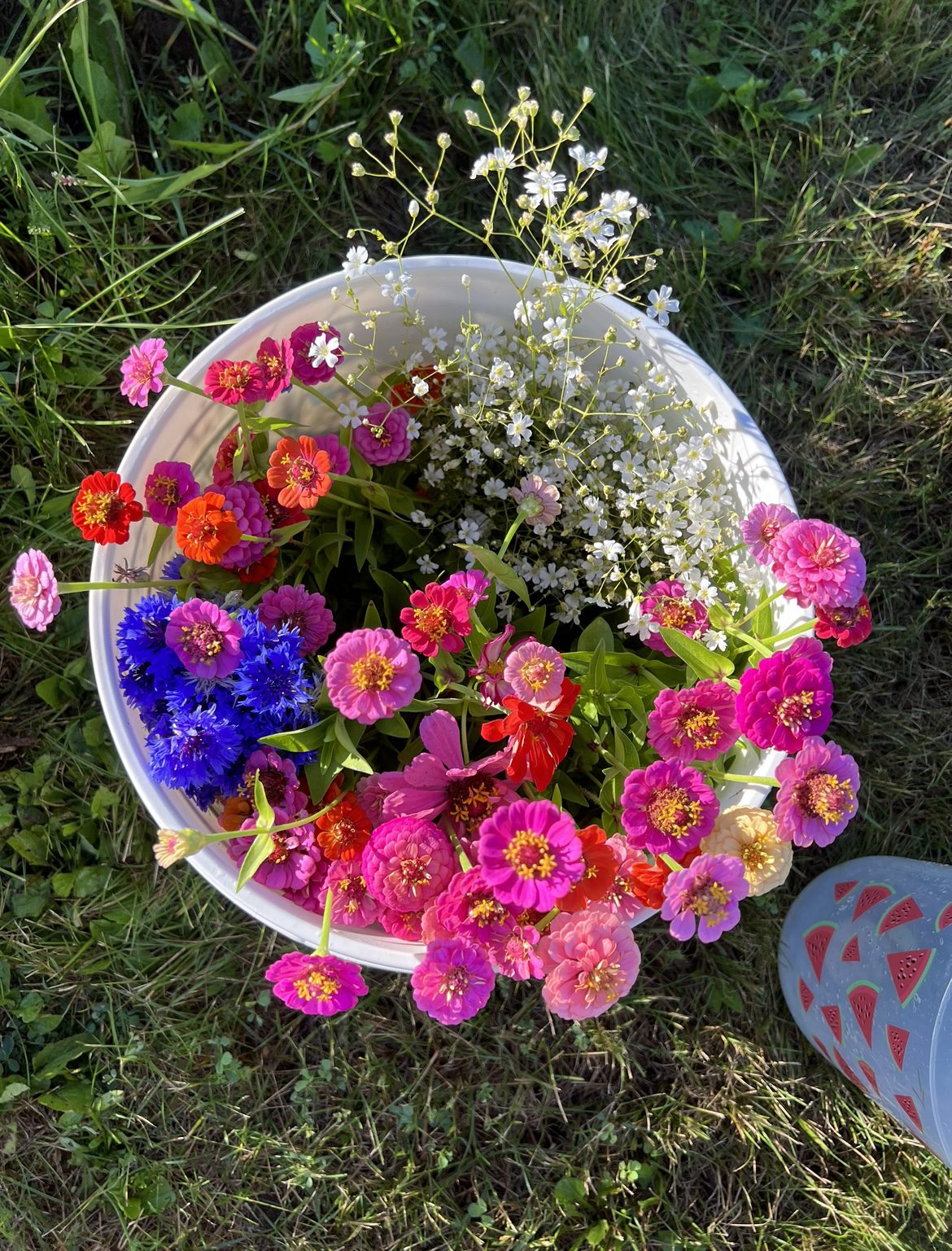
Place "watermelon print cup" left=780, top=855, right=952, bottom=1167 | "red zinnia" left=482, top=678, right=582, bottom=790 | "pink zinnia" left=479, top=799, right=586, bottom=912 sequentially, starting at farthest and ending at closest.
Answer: "watermelon print cup" left=780, top=855, right=952, bottom=1167 → "red zinnia" left=482, top=678, right=582, bottom=790 → "pink zinnia" left=479, top=799, right=586, bottom=912

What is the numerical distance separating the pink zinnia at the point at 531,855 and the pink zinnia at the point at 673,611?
0.30 metres

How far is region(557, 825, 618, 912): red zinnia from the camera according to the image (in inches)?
33.9

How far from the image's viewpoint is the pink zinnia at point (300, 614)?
3.34 feet

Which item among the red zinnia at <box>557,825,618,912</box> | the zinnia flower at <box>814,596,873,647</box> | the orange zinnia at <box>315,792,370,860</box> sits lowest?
the orange zinnia at <box>315,792,370,860</box>

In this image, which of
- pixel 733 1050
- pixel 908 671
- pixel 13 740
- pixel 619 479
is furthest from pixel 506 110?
pixel 733 1050

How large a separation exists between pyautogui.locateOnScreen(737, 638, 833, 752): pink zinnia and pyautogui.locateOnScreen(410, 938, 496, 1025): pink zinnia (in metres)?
0.31

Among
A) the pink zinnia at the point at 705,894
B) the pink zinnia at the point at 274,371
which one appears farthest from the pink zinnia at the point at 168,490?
the pink zinnia at the point at 705,894

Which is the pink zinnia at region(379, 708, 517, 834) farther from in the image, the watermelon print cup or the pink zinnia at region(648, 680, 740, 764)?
the watermelon print cup

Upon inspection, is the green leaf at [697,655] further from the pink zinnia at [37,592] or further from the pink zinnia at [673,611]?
the pink zinnia at [37,592]

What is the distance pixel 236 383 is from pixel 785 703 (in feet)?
1.96

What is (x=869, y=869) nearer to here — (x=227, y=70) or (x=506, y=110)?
(x=506, y=110)

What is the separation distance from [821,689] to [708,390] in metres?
0.41

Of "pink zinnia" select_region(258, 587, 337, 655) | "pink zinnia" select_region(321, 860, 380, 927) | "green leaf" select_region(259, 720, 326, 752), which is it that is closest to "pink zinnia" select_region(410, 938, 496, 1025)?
"pink zinnia" select_region(321, 860, 380, 927)

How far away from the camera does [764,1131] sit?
1628 mm
